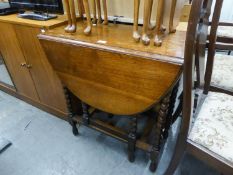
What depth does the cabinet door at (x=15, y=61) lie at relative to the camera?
1469mm

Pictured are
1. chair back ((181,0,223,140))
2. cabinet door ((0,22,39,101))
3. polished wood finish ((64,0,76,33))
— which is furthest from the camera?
cabinet door ((0,22,39,101))

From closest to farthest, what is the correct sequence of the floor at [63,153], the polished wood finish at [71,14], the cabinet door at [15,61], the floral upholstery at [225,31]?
the polished wood finish at [71,14] → the floor at [63,153] → the cabinet door at [15,61] → the floral upholstery at [225,31]

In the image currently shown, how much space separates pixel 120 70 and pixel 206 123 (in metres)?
0.49

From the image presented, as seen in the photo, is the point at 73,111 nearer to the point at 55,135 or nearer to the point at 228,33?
the point at 55,135

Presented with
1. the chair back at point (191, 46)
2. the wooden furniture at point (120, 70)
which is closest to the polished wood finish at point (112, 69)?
the wooden furniture at point (120, 70)

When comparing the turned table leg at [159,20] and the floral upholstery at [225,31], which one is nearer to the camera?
the turned table leg at [159,20]

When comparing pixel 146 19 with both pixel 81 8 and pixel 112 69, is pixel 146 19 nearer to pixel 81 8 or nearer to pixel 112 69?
pixel 112 69

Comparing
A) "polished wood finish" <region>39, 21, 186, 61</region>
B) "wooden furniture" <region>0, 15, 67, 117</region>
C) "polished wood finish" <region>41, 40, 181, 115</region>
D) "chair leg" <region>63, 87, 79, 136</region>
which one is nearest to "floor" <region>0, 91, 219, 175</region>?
"chair leg" <region>63, 87, 79, 136</region>

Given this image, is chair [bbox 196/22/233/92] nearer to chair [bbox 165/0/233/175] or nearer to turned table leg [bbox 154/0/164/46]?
chair [bbox 165/0/233/175]

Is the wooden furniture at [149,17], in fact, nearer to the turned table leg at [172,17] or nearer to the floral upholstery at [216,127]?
the turned table leg at [172,17]

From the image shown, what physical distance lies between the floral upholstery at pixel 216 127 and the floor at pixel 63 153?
1.72 feet

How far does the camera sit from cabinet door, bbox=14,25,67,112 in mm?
1336

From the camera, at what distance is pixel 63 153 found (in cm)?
145

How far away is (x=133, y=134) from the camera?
122 cm
